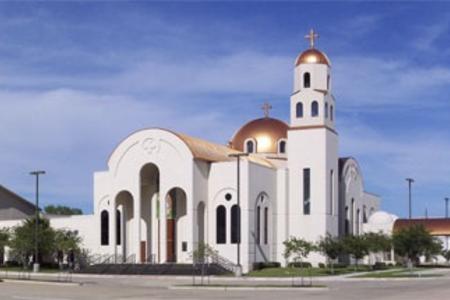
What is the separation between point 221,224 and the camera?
67875mm

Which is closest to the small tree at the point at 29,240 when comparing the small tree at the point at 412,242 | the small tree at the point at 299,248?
the small tree at the point at 299,248

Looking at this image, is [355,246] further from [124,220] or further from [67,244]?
[67,244]

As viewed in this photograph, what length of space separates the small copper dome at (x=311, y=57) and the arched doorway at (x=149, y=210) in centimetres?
1617

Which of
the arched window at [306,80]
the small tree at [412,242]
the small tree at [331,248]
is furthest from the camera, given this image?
the arched window at [306,80]

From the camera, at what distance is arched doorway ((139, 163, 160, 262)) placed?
2778 inches

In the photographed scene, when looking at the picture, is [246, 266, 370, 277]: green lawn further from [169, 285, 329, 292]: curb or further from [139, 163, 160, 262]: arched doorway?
[169, 285, 329, 292]: curb

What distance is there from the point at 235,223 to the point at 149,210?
32.2 ft

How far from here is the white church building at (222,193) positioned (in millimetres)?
66938

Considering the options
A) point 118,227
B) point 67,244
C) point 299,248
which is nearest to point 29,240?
point 67,244

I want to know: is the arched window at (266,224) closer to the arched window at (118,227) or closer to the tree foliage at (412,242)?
the tree foliage at (412,242)

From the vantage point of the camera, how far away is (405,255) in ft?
235

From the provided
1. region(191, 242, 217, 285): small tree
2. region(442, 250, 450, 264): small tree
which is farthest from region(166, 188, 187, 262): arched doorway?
region(442, 250, 450, 264): small tree

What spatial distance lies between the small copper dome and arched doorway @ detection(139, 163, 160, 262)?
16.2m

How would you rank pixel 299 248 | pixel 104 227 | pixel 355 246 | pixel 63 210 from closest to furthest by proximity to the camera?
pixel 299 248, pixel 355 246, pixel 104 227, pixel 63 210
